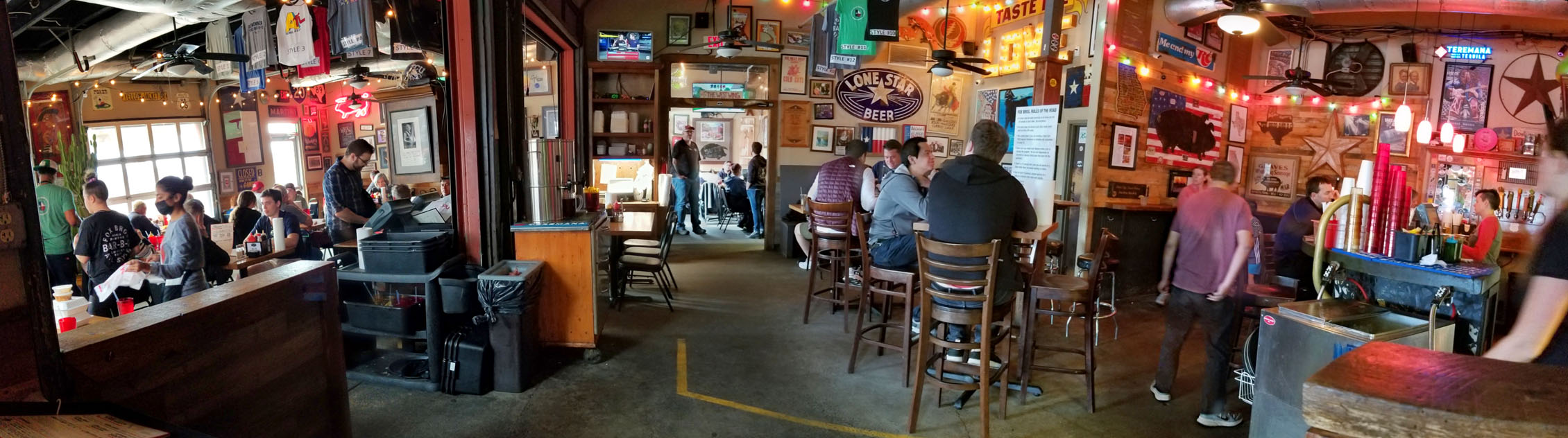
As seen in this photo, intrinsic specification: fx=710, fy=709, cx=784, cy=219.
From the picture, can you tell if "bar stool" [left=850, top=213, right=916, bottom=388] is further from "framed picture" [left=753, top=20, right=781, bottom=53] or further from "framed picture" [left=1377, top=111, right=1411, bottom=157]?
"framed picture" [left=1377, top=111, right=1411, bottom=157]

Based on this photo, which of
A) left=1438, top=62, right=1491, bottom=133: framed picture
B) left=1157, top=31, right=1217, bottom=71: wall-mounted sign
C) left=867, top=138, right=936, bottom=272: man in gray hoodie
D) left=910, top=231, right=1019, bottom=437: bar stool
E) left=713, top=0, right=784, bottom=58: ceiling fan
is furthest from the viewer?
left=1438, top=62, right=1491, bottom=133: framed picture

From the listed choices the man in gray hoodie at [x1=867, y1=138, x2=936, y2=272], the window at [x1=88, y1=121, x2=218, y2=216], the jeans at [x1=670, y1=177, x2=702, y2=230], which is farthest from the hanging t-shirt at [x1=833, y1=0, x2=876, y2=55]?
the window at [x1=88, y1=121, x2=218, y2=216]

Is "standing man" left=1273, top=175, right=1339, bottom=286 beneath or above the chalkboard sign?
beneath

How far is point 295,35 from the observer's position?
5.54m

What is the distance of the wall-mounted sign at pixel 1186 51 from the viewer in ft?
23.0

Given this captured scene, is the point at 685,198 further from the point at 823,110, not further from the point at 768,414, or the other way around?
the point at 768,414

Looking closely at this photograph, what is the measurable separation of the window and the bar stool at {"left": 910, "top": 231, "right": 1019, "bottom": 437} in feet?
37.5

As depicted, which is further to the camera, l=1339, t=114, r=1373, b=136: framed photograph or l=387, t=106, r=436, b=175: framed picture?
l=1339, t=114, r=1373, b=136: framed photograph

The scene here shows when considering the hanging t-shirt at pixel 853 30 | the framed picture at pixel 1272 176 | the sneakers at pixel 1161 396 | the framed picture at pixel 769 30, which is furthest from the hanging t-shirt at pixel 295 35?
the framed picture at pixel 1272 176

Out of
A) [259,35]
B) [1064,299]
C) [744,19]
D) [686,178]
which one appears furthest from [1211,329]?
[259,35]

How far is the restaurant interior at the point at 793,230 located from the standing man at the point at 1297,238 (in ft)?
0.08

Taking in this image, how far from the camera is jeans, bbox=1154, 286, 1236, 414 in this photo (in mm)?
3709

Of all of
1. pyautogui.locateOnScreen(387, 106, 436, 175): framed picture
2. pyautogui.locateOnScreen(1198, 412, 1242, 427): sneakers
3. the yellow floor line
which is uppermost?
pyautogui.locateOnScreen(387, 106, 436, 175): framed picture

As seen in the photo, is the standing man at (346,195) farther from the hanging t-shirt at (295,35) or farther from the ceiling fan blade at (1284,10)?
the ceiling fan blade at (1284,10)
